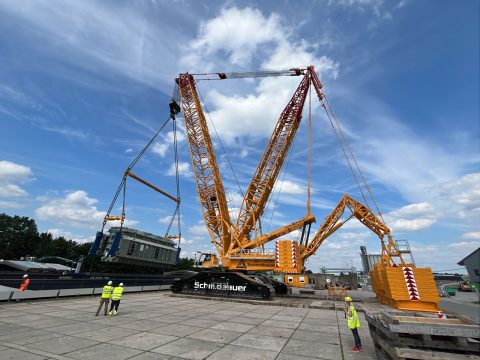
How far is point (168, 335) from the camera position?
8.36 m

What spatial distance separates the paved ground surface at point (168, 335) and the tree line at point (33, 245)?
58.3 meters

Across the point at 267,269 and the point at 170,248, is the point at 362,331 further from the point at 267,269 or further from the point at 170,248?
the point at 170,248

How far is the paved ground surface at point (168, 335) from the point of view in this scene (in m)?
6.62

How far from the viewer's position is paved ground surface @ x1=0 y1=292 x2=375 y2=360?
6617 mm

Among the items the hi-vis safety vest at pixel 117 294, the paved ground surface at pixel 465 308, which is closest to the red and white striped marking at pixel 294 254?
the paved ground surface at pixel 465 308

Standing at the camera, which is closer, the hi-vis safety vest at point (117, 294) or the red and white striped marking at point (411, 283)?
the hi-vis safety vest at point (117, 294)

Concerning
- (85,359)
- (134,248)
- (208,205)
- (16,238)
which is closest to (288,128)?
(208,205)

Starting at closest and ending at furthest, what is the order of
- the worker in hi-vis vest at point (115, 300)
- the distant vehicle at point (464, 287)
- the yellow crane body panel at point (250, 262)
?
the worker in hi-vis vest at point (115, 300), the yellow crane body panel at point (250, 262), the distant vehicle at point (464, 287)

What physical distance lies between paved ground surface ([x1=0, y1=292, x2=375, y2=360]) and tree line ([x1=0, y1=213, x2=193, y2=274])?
2296 inches

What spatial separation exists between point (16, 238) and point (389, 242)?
89.7 metres

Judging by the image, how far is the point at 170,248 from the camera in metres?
24.6

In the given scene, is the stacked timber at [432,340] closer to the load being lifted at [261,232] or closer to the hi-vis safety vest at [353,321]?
the hi-vis safety vest at [353,321]

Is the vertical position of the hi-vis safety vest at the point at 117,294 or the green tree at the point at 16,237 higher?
the green tree at the point at 16,237

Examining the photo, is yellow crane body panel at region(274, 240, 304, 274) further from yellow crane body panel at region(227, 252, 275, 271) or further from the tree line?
the tree line
